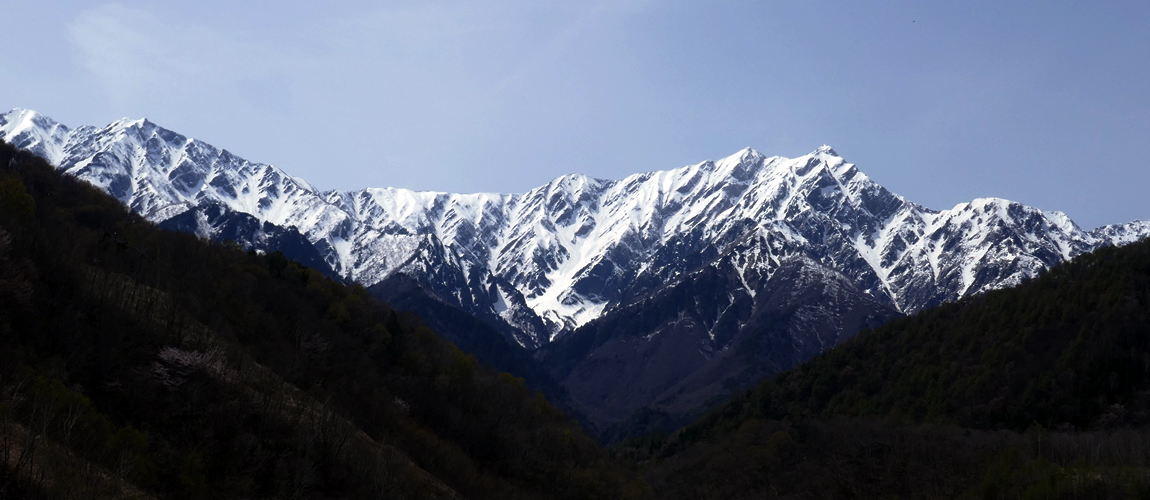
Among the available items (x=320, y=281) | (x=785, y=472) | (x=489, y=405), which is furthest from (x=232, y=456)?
(x=785, y=472)

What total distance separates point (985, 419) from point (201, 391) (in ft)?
480

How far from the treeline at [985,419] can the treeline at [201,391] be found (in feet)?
133

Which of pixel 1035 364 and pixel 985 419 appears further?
pixel 1035 364

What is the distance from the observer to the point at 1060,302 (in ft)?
562

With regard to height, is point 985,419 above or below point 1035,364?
below

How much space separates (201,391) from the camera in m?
43.3

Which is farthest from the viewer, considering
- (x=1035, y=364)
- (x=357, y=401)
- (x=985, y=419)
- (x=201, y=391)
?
(x=1035, y=364)

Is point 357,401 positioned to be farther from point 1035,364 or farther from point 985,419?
point 1035,364

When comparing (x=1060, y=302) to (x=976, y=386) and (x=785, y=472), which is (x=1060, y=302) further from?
(x=785, y=472)

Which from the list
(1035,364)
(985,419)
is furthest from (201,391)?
(1035,364)

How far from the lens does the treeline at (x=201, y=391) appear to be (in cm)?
3375

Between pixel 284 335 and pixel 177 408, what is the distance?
31063 millimetres

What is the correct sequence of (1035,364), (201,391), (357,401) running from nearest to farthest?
(201,391)
(357,401)
(1035,364)

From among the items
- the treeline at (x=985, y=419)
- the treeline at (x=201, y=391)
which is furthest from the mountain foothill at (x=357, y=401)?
the treeline at (x=985, y=419)
